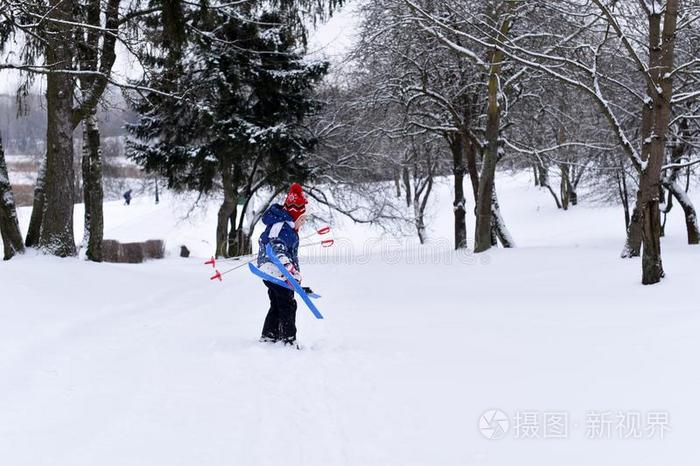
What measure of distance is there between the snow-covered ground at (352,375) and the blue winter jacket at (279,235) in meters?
1.01

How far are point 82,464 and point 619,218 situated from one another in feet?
119

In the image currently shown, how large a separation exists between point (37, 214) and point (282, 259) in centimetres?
702

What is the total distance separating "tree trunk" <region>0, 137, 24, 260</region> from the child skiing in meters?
5.95

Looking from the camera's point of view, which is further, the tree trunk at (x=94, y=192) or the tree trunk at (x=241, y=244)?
the tree trunk at (x=241, y=244)

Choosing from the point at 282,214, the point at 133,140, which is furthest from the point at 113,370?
the point at 133,140

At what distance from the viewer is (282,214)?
22.8 feet

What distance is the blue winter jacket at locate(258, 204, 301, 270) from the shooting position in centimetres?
687

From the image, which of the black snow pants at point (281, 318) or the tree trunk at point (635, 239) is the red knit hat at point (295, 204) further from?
the tree trunk at point (635, 239)

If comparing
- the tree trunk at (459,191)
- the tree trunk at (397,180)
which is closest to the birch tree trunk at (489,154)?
the tree trunk at (459,191)

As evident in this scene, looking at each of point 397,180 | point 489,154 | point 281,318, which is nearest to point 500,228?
point 489,154

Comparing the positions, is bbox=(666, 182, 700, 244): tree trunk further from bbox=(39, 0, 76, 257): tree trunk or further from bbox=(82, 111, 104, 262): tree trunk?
bbox=(39, 0, 76, 257): tree trunk

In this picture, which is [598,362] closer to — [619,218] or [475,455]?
[475,455]

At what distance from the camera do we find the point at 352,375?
517 centimetres

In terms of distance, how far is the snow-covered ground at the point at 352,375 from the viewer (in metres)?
3.50
